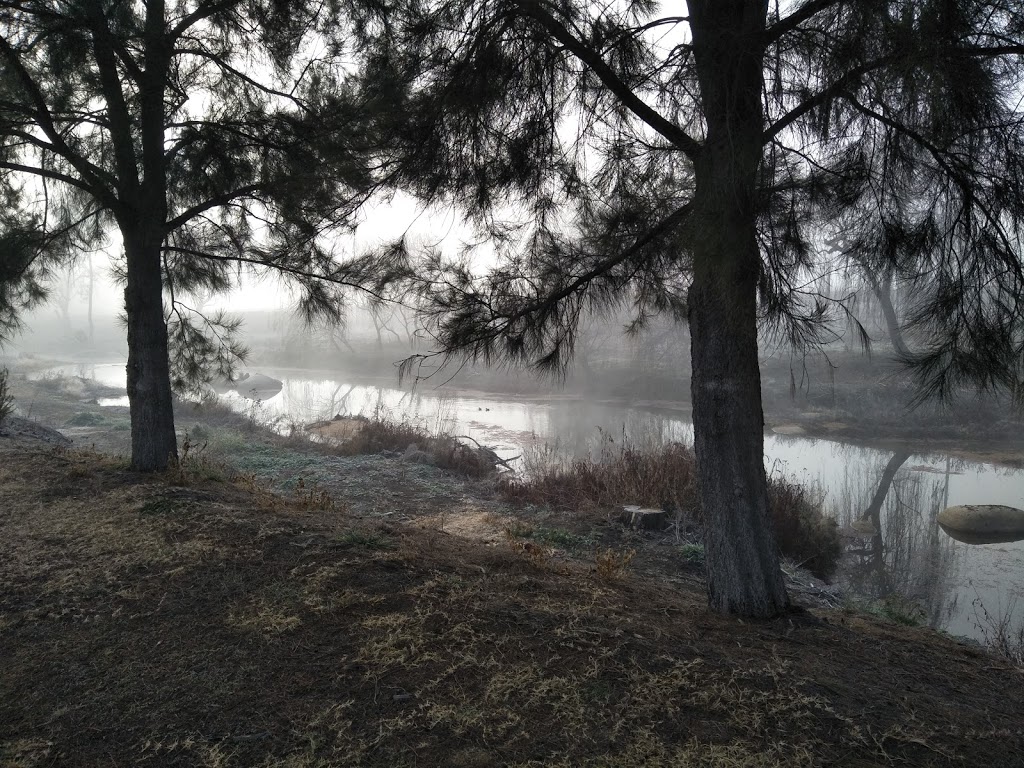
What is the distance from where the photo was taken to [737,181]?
2.87 m

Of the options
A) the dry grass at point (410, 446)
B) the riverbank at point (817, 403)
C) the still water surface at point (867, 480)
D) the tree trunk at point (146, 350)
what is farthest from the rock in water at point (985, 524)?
the tree trunk at point (146, 350)

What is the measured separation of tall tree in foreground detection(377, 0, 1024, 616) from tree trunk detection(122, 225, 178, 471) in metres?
3.25

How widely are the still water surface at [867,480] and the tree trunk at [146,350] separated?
7752mm

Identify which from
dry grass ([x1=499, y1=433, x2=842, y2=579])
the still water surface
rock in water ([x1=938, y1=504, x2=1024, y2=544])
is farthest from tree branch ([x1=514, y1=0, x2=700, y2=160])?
rock in water ([x1=938, y1=504, x2=1024, y2=544])

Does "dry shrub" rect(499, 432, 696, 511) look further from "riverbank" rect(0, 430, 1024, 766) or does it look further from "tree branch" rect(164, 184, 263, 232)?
"tree branch" rect(164, 184, 263, 232)

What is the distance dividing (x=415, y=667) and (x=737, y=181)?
2.50 metres

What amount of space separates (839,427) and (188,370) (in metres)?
18.4

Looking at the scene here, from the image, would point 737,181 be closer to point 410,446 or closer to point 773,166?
point 773,166

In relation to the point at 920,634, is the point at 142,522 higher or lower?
higher

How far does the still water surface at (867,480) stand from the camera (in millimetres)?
8016

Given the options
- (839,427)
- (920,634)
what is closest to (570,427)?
(839,427)

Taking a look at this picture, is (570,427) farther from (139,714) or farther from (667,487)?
(139,714)

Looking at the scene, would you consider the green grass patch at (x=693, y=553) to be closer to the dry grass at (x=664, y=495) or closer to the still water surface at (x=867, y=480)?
the dry grass at (x=664, y=495)

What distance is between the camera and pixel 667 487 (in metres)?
8.54
